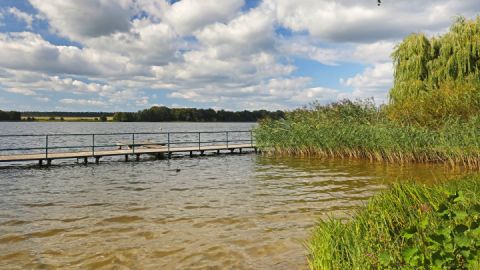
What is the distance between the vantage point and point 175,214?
900 cm

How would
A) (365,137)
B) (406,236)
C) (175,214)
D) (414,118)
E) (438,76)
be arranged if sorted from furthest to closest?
(438,76) < (414,118) < (365,137) < (175,214) < (406,236)

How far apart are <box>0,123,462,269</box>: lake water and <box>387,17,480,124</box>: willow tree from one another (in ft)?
17.8

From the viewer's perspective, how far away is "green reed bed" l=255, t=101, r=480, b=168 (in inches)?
640

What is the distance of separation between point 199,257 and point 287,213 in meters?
3.28

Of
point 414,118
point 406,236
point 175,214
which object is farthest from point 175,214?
point 414,118

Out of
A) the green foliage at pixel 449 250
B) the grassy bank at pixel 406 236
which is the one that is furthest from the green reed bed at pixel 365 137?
the green foliage at pixel 449 250

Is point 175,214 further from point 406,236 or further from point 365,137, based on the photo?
point 365,137

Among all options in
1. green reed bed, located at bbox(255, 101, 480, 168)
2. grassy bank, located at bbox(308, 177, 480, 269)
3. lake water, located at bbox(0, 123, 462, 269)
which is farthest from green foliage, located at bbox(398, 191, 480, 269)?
green reed bed, located at bbox(255, 101, 480, 168)

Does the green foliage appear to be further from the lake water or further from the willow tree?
the willow tree

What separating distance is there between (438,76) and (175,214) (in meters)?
21.6

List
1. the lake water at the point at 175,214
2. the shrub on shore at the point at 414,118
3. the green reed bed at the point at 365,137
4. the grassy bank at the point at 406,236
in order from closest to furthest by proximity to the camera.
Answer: the grassy bank at the point at 406,236, the lake water at the point at 175,214, the green reed bed at the point at 365,137, the shrub on shore at the point at 414,118

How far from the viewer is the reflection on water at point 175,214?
6.12 meters

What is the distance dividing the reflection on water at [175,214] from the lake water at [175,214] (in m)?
0.02

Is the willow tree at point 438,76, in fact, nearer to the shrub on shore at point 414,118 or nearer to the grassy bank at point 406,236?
the shrub on shore at point 414,118
